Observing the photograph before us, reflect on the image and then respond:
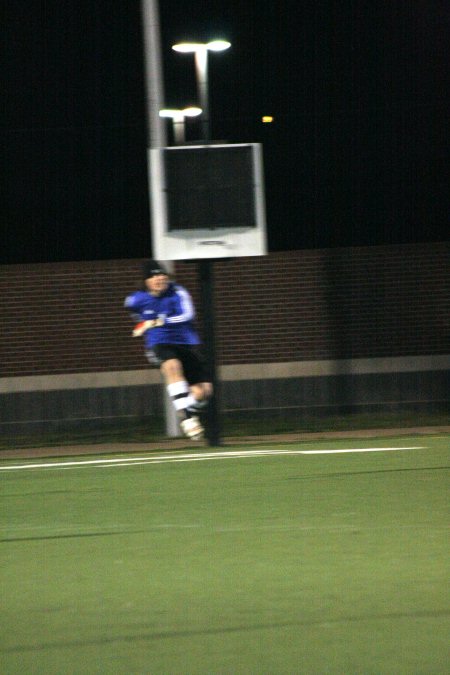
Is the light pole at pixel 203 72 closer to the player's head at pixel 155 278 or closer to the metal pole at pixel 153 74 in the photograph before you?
the metal pole at pixel 153 74

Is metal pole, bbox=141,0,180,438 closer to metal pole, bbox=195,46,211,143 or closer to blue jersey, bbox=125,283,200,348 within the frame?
metal pole, bbox=195,46,211,143

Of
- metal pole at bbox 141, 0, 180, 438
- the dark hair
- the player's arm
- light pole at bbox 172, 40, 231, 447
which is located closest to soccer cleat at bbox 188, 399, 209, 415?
light pole at bbox 172, 40, 231, 447

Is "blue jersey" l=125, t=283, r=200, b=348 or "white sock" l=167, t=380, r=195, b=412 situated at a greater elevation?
"blue jersey" l=125, t=283, r=200, b=348

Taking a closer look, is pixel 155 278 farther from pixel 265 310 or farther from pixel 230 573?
pixel 230 573

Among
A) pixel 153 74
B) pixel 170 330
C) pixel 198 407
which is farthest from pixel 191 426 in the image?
pixel 153 74

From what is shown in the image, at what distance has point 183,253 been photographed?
9.89 m

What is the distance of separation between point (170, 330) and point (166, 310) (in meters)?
0.20

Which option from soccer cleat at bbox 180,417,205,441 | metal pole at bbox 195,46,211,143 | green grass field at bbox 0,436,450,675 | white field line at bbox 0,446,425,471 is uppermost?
metal pole at bbox 195,46,211,143

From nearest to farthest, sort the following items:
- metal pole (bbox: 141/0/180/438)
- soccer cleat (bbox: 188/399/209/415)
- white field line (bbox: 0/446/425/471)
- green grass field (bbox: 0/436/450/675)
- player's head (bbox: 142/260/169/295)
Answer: green grass field (bbox: 0/436/450/675)
white field line (bbox: 0/446/425/471)
player's head (bbox: 142/260/169/295)
soccer cleat (bbox: 188/399/209/415)
metal pole (bbox: 141/0/180/438)

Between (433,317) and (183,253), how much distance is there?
6.31m

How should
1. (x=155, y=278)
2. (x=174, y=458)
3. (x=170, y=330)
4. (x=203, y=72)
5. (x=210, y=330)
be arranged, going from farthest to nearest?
(x=203, y=72), (x=170, y=330), (x=155, y=278), (x=210, y=330), (x=174, y=458)

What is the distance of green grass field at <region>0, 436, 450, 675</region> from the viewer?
330cm

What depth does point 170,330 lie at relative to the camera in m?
10.9

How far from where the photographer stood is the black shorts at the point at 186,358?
1097 centimetres
